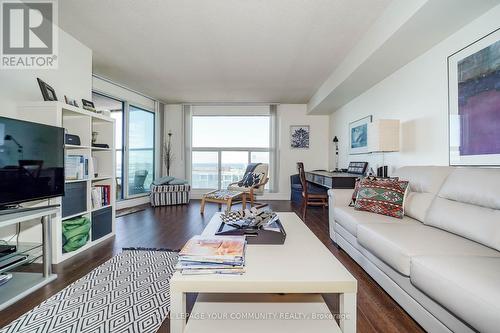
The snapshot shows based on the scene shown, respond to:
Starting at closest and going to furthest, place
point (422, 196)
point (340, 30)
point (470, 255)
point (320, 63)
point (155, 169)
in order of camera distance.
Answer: point (470, 255) < point (422, 196) < point (340, 30) < point (320, 63) < point (155, 169)

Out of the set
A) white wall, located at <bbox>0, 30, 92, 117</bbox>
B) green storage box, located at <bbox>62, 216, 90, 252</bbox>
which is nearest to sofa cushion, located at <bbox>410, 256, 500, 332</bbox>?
green storage box, located at <bbox>62, 216, 90, 252</bbox>

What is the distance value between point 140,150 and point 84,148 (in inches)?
107

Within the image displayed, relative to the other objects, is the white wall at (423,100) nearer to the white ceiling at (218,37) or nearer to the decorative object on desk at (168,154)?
the white ceiling at (218,37)

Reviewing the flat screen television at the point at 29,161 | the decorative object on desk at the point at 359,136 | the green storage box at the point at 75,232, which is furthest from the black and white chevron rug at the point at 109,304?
the decorative object on desk at the point at 359,136

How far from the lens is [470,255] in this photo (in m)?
1.21

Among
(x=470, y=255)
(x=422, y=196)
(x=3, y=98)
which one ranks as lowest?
(x=470, y=255)

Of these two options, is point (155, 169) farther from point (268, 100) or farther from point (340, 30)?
point (340, 30)

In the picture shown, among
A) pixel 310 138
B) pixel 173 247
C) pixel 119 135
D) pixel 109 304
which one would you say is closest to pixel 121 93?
pixel 119 135

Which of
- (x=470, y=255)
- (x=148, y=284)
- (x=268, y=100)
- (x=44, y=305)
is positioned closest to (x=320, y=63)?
(x=268, y=100)

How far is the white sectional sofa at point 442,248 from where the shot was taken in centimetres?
95

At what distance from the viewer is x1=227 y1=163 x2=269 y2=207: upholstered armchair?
4615 mm

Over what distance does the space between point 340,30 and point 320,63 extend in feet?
2.83

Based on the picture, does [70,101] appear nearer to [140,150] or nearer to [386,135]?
[140,150]

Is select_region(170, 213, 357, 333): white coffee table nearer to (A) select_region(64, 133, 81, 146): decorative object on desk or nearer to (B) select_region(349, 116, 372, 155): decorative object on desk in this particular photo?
(A) select_region(64, 133, 81, 146): decorative object on desk
